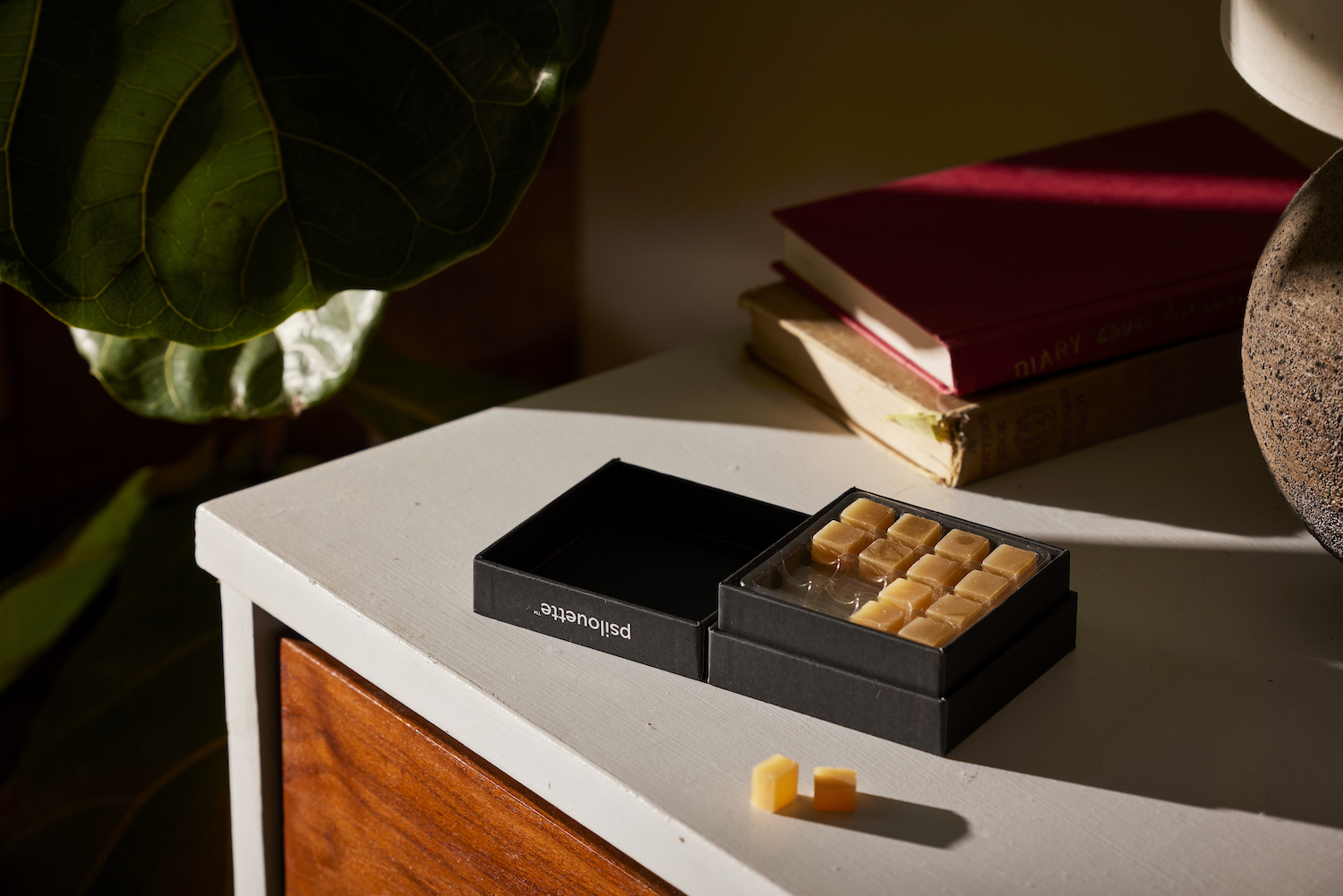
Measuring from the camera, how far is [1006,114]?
112 centimetres

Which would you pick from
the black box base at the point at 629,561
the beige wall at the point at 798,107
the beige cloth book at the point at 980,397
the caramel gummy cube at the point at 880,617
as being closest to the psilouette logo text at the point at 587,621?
the black box base at the point at 629,561

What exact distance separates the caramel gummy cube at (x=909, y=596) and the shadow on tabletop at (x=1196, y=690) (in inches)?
2.2

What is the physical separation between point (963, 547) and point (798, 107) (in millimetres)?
921

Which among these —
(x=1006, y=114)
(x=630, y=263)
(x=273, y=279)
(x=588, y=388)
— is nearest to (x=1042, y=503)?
(x=588, y=388)

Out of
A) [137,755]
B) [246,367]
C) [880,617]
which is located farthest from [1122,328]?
[137,755]

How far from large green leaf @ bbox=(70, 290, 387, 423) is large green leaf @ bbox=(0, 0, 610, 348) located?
329 millimetres

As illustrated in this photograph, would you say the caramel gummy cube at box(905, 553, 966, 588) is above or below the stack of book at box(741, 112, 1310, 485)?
below

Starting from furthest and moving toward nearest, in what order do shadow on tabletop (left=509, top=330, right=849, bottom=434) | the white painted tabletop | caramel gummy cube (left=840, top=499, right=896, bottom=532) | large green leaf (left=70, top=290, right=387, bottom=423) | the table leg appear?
large green leaf (left=70, top=290, right=387, bottom=423) → shadow on tabletop (left=509, top=330, right=849, bottom=434) → the table leg → caramel gummy cube (left=840, top=499, right=896, bottom=532) → the white painted tabletop

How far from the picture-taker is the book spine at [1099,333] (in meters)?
0.66

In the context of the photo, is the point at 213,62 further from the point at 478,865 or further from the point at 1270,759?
the point at 1270,759

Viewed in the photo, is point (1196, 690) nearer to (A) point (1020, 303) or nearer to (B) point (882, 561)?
(B) point (882, 561)

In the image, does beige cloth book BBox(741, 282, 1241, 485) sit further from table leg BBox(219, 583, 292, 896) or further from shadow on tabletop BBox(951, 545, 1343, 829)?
table leg BBox(219, 583, 292, 896)

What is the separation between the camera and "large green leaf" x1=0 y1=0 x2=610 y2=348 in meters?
0.54

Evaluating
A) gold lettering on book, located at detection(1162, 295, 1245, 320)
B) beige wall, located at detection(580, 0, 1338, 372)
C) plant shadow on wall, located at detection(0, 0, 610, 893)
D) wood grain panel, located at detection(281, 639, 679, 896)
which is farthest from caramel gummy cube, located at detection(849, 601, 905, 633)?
beige wall, located at detection(580, 0, 1338, 372)
